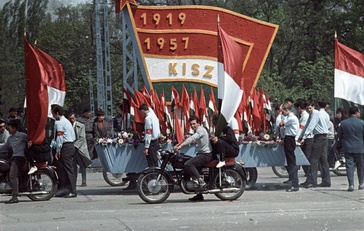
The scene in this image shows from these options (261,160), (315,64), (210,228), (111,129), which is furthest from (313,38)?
Answer: (210,228)

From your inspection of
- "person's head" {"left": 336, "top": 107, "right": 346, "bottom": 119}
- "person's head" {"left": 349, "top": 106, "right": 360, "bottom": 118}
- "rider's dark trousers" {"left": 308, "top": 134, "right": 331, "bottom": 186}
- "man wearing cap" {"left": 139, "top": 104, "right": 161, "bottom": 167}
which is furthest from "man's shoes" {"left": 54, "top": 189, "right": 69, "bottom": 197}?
"person's head" {"left": 336, "top": 107, "right": 346, "bottom": 119}

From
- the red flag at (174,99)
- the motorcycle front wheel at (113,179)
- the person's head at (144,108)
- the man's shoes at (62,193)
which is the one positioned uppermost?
the red flag at (174,99)

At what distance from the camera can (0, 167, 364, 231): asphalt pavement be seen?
12211 millimetres

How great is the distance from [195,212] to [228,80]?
3155 millimetres

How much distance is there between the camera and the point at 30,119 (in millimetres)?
16562

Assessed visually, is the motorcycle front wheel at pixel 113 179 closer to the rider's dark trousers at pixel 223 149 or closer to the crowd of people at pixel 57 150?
the crowd of people at pixel 57 150

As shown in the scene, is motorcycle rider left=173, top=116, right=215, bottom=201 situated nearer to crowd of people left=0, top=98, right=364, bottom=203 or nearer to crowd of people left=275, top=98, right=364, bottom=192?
crowd of people left=0, top=98, right=364, bottom=203

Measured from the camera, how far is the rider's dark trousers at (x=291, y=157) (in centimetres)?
1753

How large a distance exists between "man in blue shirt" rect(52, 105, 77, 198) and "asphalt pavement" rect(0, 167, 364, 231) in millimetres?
356

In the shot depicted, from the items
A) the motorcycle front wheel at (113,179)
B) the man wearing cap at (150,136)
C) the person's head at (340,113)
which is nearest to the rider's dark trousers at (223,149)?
the man wearing cap at (150,136)

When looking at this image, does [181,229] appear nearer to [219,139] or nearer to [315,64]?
[219,139]

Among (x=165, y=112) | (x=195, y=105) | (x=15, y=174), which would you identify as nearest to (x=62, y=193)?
(x=15, y=174)

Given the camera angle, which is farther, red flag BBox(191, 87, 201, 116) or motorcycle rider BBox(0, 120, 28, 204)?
red flag BBox(191, 87, 201, 116)

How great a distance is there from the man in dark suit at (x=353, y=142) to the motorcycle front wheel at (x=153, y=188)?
3996 mm
